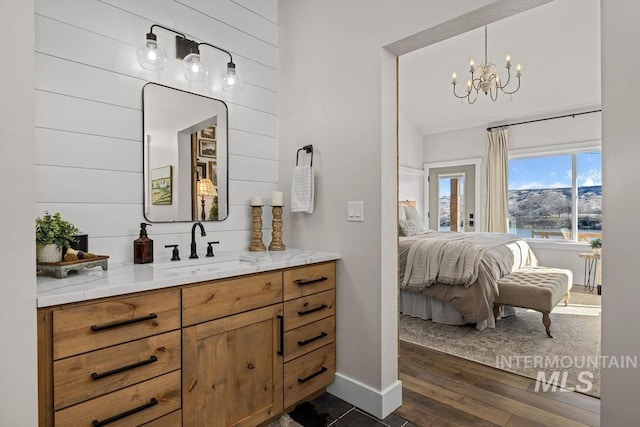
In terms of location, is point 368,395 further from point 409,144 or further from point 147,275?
point 409,144

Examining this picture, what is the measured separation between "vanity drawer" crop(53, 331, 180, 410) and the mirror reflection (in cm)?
82

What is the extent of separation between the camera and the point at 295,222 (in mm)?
2521

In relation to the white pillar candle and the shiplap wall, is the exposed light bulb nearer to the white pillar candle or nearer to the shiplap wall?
the shiplap wall

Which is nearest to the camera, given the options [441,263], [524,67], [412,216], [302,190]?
[302,190]

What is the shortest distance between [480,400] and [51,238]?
2.45 meters

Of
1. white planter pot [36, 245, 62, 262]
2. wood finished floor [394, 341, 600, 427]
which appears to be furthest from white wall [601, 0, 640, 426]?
white planter pot [36, 245, 62, 262]

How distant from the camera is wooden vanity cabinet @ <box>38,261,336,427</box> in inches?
46.6

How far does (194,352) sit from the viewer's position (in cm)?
151

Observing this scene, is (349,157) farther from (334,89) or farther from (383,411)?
(383,411)

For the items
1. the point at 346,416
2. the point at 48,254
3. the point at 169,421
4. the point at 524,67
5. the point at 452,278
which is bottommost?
the point at 346,416

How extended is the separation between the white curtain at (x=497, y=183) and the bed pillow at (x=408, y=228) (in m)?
2.09

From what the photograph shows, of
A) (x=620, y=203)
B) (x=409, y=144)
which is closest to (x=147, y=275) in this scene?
(x=620, y=203)

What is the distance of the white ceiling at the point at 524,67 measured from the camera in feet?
13.0

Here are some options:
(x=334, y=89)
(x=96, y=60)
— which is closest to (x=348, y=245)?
(x=334, y=89)
